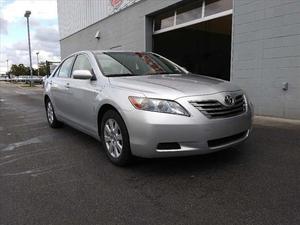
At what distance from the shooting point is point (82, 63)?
5.31m

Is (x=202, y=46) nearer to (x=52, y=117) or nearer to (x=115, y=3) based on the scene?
(x=115, y=3)

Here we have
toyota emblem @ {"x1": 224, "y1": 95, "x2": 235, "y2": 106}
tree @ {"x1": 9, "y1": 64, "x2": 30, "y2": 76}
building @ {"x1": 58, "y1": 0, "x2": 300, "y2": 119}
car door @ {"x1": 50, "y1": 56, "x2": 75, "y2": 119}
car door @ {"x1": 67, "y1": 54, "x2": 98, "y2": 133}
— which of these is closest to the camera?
toyota emblem @ {"x1": 224, "y1": 95, "x2": 235, "y2": 106}

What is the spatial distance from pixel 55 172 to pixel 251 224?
2.50 meters

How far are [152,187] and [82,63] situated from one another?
2.73 metres

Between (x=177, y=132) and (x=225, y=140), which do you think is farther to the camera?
(x=225, y=140)

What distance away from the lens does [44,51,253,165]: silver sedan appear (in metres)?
3.50

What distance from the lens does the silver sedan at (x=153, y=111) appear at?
350 cm

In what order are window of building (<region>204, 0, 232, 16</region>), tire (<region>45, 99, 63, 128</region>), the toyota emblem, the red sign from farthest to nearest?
the red sign, window of building (<region>204, 0, 232, 16</region>), tire (<region>45, 99, 63, 128</region>), the toyota emblem

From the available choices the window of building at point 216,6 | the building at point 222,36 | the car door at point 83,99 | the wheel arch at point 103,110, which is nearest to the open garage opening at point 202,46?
the building at point 222,36

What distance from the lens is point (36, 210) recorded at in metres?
3.01

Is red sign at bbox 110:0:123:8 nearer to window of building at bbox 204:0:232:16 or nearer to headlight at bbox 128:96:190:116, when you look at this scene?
window of building at bbox 204:0:232:16

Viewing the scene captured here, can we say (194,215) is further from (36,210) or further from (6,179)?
(6,179)

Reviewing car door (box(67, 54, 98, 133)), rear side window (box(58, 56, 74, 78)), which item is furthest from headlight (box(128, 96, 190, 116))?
rear side window (box(58, 56, 74, 78))

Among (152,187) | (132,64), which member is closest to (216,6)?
(132,64)
